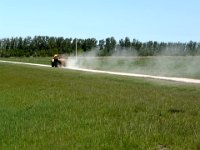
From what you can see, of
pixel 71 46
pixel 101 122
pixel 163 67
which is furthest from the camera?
pixel 71 46

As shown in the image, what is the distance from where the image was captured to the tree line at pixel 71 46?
110m

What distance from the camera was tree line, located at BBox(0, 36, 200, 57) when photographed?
4314 inches

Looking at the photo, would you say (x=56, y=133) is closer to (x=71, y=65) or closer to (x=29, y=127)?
(x=29, y=127)

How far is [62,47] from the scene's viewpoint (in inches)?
5886

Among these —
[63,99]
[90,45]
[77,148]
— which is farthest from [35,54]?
[77,148]

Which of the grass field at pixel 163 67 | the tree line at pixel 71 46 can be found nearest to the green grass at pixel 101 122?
the grass field at pixel 163 67

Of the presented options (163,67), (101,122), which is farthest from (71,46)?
(101,122)

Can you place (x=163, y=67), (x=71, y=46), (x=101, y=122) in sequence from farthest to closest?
1. (x=71, y=46)
2. (x=163, y=67)
3. (x=101, y=122)

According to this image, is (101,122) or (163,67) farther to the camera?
(163,67)

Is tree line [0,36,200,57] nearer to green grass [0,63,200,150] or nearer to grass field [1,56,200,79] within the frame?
grass field [1,56,200,79]

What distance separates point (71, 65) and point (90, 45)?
66860 millimetres

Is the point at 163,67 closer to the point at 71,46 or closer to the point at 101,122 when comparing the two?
the point at 101,122

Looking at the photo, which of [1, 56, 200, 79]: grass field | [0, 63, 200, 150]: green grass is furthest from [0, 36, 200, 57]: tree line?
[0, 63, 200, 150]: green grass

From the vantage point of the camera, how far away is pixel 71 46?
147750 mm
